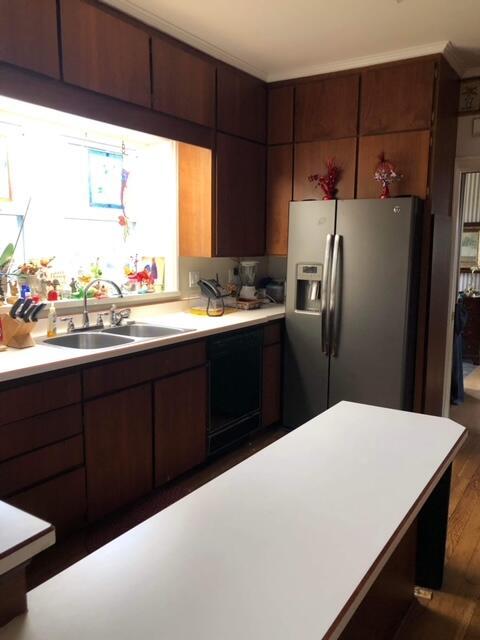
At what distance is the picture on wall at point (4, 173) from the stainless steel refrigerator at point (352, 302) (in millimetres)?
1869

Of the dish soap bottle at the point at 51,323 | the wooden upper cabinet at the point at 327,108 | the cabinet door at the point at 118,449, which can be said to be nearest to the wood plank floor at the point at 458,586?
the cabinet door at the point at 118,449

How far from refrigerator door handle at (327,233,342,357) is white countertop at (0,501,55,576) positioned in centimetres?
279

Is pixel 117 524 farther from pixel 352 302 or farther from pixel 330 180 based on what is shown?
pixel 330 180

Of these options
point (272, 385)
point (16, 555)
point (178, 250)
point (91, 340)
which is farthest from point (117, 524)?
point (178, 250)

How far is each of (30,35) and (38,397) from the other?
1.62 m

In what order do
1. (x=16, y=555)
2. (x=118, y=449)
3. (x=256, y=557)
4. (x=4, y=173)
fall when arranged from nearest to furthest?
(x=16, y=555) < (x=256, y=557) < (x=118, y=449) < (x=4, y=173)

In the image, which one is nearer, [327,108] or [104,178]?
[104,178]

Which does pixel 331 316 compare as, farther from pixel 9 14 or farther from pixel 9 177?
pixel 9 14

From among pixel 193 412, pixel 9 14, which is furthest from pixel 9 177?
pixel 193 412

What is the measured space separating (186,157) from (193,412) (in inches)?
72.0

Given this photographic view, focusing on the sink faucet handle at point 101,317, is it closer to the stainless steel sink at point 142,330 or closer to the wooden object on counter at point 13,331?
the stainless steel sink at point 142,330

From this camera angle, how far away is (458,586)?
2188 millimetres

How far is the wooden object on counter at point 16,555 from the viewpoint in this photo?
2.83 ft

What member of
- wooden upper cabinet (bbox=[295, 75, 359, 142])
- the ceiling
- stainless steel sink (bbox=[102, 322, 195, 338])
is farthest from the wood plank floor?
the ceiling
